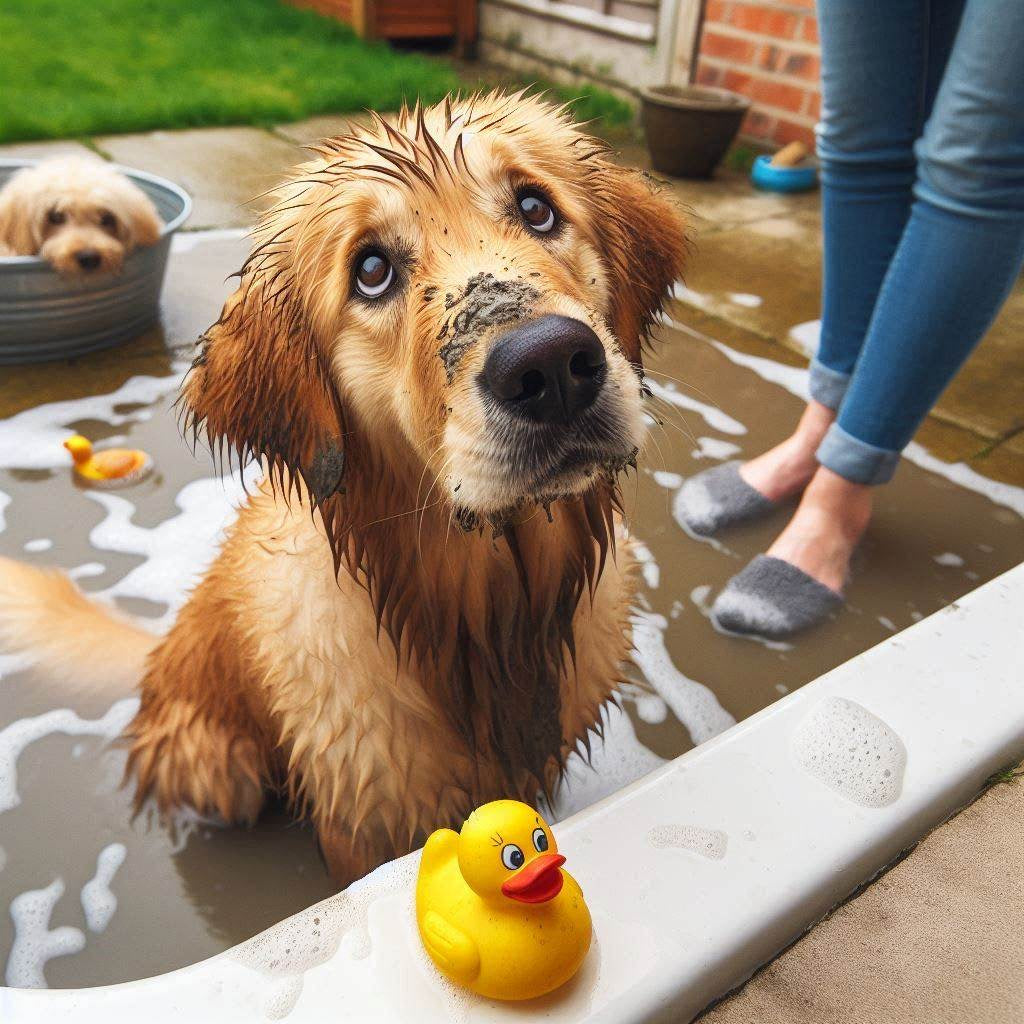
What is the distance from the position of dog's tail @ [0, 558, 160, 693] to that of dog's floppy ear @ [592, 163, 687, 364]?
1.31 meters

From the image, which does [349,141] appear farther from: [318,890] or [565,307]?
[318,890]

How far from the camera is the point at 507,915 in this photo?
1169 millimetres

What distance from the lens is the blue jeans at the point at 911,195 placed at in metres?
→ 1.96

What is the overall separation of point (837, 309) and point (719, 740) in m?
1.59

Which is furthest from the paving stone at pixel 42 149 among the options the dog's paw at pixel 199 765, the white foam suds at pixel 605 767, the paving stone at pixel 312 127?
the white foam suds at pixel 605 767

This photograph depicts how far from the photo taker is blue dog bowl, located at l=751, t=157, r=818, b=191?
214 inches

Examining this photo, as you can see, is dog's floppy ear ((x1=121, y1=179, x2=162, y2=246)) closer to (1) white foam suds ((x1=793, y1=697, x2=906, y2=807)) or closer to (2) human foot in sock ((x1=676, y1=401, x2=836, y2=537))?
(2) human foot in sock ((x1=676, y1=401, x2=836, y2=537))

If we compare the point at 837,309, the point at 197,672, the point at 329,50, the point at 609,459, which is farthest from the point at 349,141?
the point at 329,50

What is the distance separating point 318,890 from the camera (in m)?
1.89

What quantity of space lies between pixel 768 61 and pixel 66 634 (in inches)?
209

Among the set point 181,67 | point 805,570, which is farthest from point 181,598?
point 181,67

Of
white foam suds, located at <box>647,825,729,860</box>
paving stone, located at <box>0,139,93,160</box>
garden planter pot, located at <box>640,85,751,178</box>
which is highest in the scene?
garden planter pot, located at <box>640,85,751,178</box>

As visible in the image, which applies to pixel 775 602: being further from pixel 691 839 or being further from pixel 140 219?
pixel 140 219

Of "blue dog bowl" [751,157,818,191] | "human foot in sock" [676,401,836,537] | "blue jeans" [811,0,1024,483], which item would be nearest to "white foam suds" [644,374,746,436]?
Answer: "human foot in sock" [676,401,836,537]
